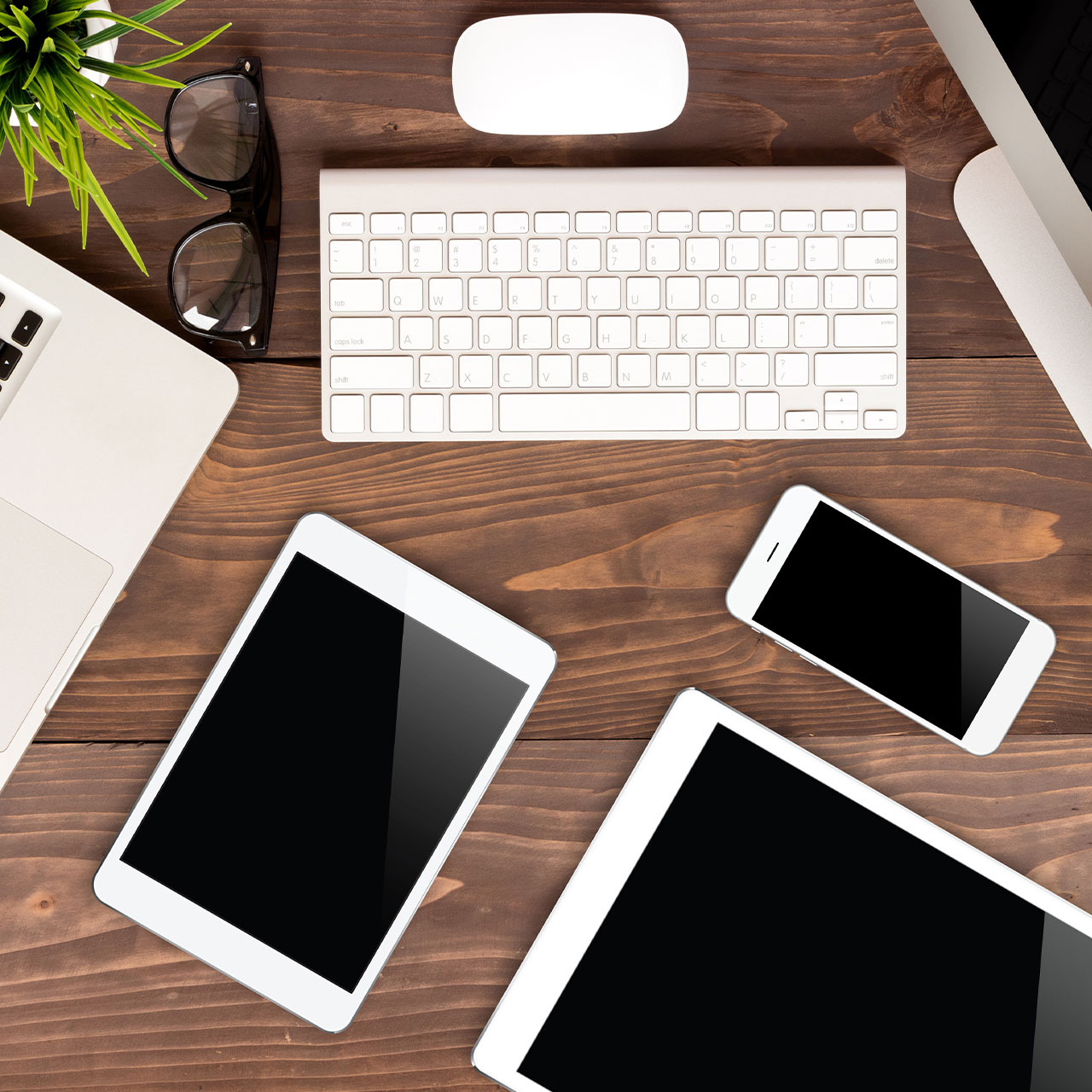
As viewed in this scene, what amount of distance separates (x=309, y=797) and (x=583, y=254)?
43 cm

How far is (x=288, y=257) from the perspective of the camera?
66 cm

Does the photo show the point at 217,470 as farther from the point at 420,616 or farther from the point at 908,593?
the point at 908,593

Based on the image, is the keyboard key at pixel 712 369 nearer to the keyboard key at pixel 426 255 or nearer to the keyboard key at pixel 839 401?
the keyboard key at pixel 839 401

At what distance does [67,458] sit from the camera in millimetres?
623

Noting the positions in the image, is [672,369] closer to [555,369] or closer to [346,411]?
[555,369]

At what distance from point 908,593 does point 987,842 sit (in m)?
0.20

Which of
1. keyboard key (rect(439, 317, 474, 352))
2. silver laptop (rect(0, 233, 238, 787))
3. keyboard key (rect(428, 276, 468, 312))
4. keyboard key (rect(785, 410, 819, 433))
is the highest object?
keyboard key (rect(428, 276, 468, 312))

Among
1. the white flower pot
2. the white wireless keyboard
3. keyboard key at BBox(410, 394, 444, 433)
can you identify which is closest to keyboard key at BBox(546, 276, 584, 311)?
the white wireless keyboard

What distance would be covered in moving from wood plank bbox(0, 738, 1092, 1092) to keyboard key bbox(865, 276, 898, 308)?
320mm

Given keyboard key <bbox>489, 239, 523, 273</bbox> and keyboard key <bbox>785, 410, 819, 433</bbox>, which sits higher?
keyboard key <bbox>489, 239, 523, 273</bbox>

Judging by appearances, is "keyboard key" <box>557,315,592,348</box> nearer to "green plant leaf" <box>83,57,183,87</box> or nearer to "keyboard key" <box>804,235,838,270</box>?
"keyboard key" <box>804,235,838,270</box>

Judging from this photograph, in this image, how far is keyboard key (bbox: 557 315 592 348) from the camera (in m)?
0.63

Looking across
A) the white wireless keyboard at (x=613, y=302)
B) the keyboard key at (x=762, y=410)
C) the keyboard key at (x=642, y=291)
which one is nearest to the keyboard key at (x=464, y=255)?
the white wireless keyboard at (x=613, y=302)

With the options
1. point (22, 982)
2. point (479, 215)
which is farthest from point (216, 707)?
point (479, 215)
